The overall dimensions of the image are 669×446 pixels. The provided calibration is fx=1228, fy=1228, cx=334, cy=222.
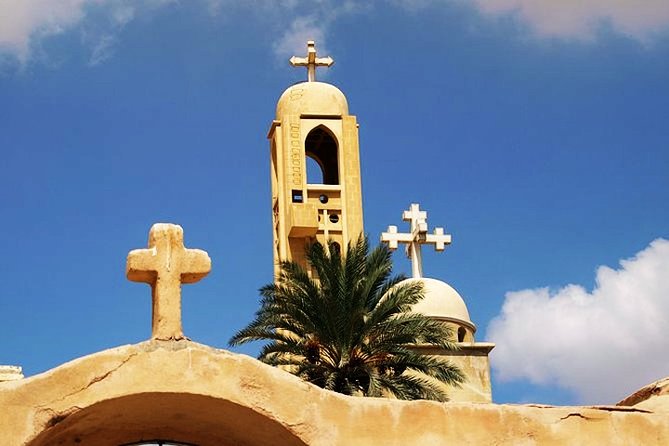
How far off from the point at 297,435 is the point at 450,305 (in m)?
20.0

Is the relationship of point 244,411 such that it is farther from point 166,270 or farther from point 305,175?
point 305,175

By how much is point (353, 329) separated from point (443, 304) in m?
6.49

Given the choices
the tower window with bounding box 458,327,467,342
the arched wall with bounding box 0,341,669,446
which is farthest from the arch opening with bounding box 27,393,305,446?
the tower window with bounding box 458,327,467,342

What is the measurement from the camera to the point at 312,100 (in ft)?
107

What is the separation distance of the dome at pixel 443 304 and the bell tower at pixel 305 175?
497cm

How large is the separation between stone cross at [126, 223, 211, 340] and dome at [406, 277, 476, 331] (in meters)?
18.9

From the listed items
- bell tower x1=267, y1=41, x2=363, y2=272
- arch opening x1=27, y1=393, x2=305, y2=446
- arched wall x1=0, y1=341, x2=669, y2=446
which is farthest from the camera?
bell tower x1=267, y1=41, x2=363, y2=272

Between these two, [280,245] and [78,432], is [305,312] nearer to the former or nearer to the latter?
[280,245]

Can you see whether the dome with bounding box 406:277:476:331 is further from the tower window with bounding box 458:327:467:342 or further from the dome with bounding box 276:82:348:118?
the dome with bounding box 276:82:348:118

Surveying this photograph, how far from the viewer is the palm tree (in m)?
19.8

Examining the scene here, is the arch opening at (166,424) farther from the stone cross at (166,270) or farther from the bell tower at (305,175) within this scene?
the bell tower at (305,175)

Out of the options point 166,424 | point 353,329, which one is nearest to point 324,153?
point 353,329

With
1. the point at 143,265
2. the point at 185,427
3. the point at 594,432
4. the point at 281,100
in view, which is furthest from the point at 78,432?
the point at 281,100

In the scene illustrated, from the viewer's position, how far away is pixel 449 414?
6.79 metres
